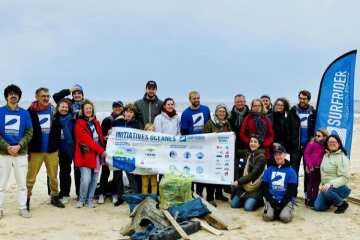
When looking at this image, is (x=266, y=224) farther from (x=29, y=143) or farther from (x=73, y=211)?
(x=29, y=143)

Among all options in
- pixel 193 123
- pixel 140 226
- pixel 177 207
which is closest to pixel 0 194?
pixel 140 226

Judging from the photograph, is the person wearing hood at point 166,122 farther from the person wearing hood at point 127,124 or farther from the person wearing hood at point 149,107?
the person wearing hood at point 127,124

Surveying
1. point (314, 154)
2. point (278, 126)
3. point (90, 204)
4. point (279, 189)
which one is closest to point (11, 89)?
point (90, 204)

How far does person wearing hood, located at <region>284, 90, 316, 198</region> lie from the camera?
7070mm

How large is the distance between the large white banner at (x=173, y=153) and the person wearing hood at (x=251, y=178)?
254 millimetres

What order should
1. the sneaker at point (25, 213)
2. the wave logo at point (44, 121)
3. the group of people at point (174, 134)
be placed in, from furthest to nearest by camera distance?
1. the wave logo at point (44, 121)
2. the sneaker at point (25, 213)
3. the group of people at point (174, 134)

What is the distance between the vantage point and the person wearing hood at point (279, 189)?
19.4 ft

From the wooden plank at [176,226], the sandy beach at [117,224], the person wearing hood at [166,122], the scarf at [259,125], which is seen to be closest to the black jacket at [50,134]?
the sandy beach at [117,224]

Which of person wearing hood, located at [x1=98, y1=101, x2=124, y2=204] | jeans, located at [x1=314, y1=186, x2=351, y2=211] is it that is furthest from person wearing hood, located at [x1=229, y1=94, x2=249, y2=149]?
person wearing hood, located at [x1=98, y1=101, x2=124, y2=204]

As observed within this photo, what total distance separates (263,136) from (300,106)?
3.61 feet

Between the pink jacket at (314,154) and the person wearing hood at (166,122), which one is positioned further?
the person wearing hood at (166,122)

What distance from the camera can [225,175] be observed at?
22.2 feet

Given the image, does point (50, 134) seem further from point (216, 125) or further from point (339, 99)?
point (339, 99)

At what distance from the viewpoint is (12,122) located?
19.7 feet
